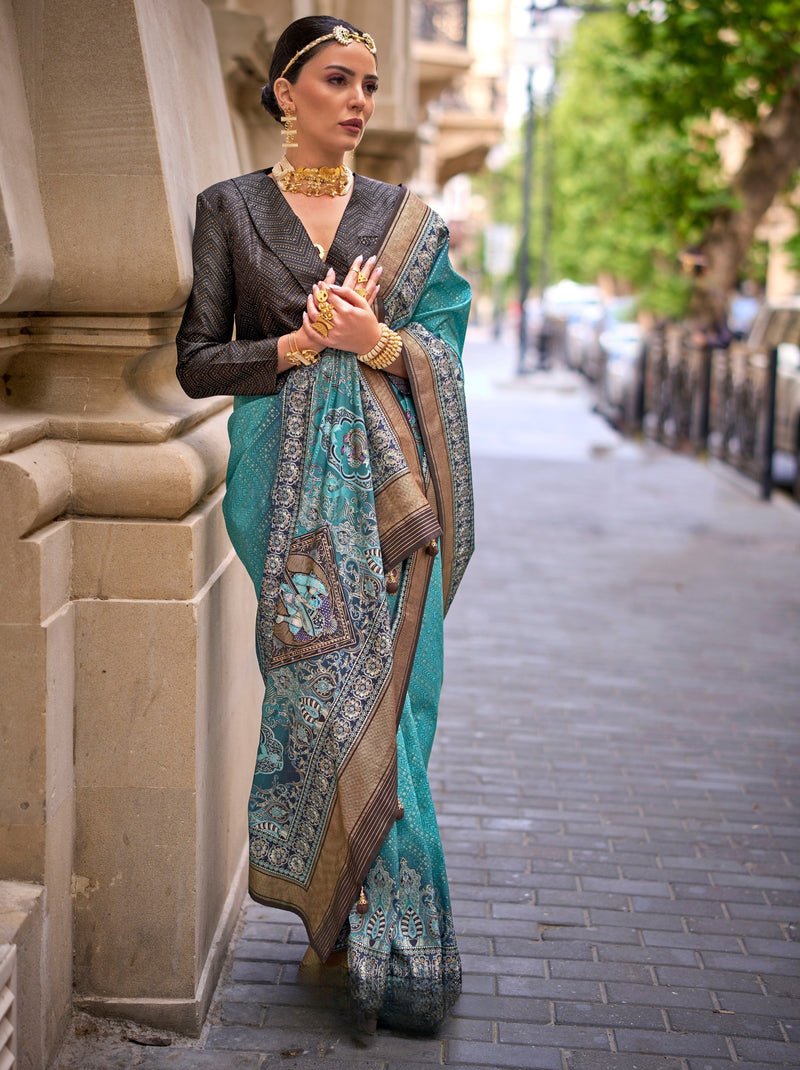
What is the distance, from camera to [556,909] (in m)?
4.09

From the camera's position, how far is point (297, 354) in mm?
3051

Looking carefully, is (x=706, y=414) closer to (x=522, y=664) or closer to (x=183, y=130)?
(x=522, y=664)

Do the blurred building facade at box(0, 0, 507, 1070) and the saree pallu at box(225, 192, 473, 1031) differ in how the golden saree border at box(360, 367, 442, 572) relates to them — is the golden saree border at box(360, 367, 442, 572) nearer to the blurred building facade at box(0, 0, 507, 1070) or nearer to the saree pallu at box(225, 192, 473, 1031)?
the saree pallu at box(225, 192, 473, 1031)

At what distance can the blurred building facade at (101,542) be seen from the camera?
112 inches

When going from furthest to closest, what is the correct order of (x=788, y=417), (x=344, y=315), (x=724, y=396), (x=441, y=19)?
1. (x=441, y=19)
2. (x=724, y=396)
3. (x=788, y=417)
4. (x=344, y=315)

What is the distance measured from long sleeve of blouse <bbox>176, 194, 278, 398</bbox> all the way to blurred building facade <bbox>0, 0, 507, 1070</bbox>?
5 centimetres

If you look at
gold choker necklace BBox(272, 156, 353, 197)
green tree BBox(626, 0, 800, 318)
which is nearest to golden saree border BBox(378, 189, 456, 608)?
gold choker necklace BBox(272, 156, 353, 197)

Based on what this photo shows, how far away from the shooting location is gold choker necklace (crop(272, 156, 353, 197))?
10.3ft

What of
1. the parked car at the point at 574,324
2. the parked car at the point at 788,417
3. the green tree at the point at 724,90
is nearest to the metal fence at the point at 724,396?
the parked car at the point at 788,417

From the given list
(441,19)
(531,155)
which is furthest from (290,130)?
(531,155)

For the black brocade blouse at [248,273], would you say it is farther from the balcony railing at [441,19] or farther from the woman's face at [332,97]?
the balcony railing at [441,19]

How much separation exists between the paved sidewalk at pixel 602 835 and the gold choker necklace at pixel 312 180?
199cm

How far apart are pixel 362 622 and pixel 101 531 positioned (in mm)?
617

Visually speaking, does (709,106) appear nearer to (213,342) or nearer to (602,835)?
(602,835)
